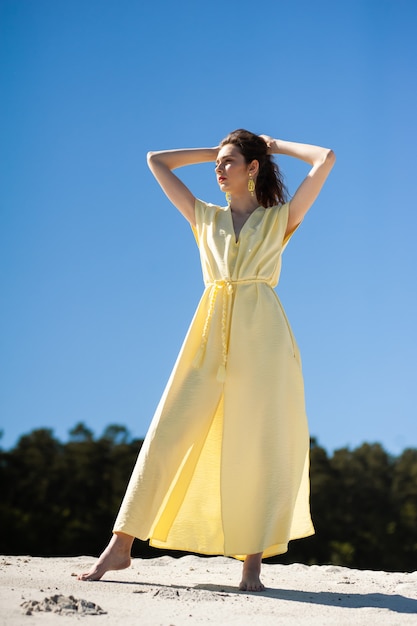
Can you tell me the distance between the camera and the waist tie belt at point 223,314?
3.89 m

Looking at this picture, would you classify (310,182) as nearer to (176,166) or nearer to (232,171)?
(232,171)

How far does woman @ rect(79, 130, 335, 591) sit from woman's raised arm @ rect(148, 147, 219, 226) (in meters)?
0.05

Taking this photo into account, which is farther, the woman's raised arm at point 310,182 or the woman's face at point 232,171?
the woman's face at point 232,171

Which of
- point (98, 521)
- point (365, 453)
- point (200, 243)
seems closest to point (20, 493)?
point (98, 521)

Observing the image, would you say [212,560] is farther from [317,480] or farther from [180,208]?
[317,480]

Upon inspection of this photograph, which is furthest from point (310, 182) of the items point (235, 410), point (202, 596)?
point (202, 596)

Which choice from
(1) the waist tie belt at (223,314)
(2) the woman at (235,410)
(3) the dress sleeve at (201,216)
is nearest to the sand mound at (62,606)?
(2) the woman at (235,410)

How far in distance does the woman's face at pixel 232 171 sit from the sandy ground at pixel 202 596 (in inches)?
78.6

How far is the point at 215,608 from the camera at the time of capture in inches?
126

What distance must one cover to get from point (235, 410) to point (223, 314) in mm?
481

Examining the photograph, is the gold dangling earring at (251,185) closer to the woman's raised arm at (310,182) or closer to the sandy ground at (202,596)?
the woman's raised arm at (310,182)

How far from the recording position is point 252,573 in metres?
3.73

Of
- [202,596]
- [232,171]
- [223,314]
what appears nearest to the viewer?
[202,596]

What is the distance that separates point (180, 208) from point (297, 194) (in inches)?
26.1
